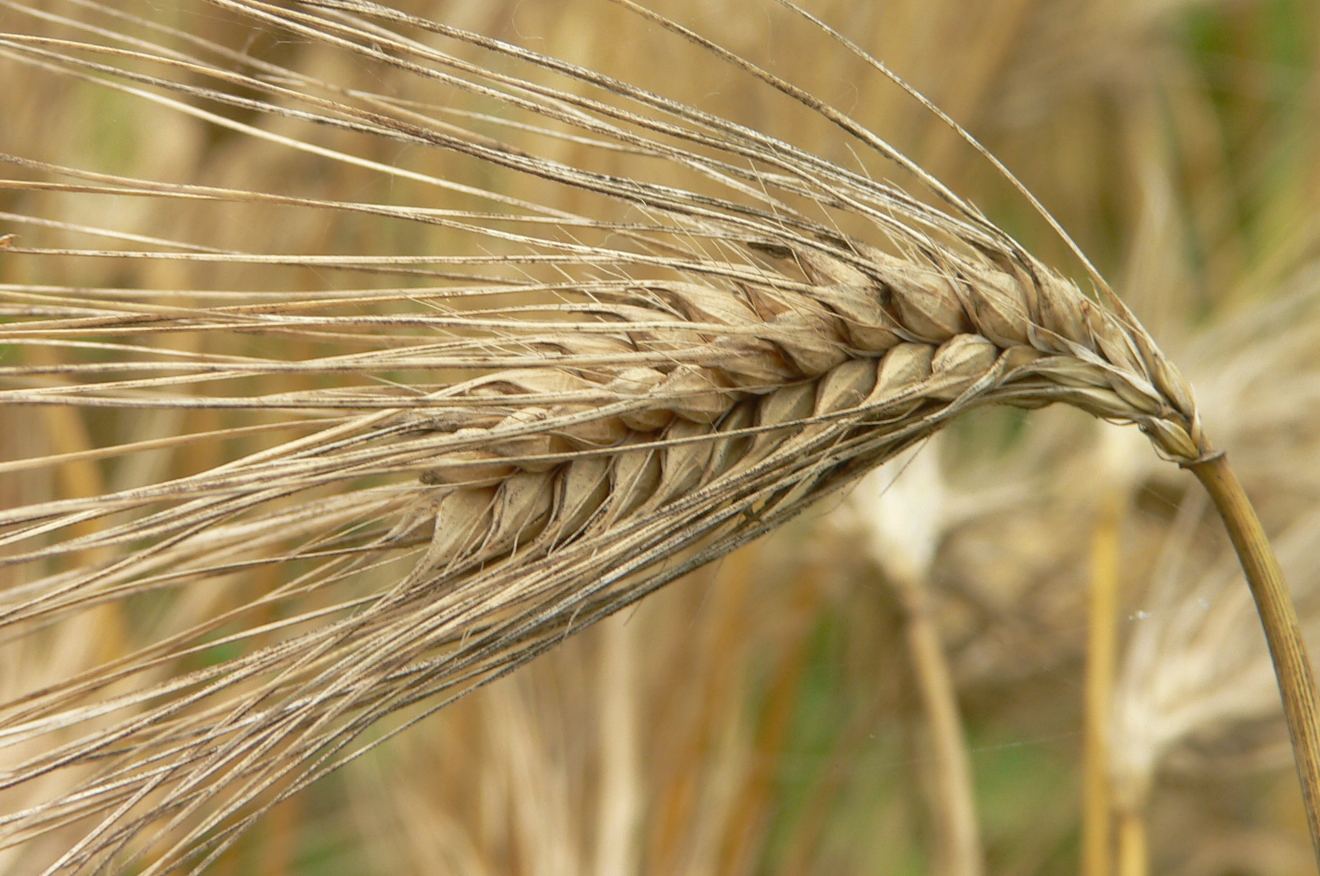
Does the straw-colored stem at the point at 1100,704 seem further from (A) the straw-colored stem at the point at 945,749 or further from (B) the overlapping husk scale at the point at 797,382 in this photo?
(B) the overlapping husk scale at the point at 797,382

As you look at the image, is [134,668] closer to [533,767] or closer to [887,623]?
[533,767]

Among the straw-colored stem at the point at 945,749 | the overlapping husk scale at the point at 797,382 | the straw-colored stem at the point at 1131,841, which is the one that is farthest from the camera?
the straw-colored stem at the point at 945,749

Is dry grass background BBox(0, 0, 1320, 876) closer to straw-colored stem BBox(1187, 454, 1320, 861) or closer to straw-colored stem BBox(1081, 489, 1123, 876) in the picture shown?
straw-colored stem BBox(1081, 489, 1123, 876)

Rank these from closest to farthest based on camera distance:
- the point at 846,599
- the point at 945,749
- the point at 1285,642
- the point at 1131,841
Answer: the point at 1285,642
the point at 1131,841
the point at 945,749
the point at 846,599

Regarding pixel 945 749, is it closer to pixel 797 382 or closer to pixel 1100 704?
pixel 1100 704

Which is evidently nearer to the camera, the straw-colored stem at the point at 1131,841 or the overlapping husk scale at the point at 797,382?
the overlapping husk scale at the point at 797,382

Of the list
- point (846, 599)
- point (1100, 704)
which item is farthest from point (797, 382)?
point (846, 599)

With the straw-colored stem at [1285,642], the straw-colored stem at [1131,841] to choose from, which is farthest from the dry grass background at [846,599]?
the straw-colored stem at [1285,642]
